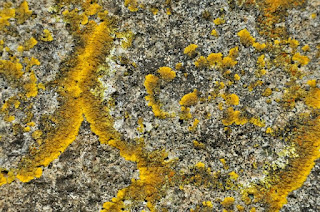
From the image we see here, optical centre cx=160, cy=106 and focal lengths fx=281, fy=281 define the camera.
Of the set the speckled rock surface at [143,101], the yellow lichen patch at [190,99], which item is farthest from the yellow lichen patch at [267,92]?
the yellow lichen patch at [190,99]

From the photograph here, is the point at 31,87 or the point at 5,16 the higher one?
the point at 5,16

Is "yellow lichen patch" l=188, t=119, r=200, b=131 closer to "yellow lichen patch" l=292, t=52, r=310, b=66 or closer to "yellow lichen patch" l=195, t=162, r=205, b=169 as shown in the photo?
"yellow lichen patch" l=195, t=162, r=205, b=169

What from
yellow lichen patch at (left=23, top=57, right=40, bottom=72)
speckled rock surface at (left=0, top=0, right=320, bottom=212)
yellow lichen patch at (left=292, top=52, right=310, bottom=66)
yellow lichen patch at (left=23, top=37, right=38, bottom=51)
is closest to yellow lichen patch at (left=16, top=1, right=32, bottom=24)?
speckled rock surface at (left=0, top=0, right=320, bottom=212)

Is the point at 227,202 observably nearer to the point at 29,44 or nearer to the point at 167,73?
the point at 167,73

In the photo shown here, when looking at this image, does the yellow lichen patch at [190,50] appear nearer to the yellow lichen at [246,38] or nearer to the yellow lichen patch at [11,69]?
the yellow lichen at [246,38]

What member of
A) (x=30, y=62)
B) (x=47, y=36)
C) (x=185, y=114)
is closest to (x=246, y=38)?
(x=185, y=114)

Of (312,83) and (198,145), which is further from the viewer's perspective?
(198,145)
